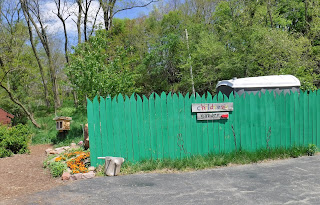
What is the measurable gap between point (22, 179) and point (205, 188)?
3964mm

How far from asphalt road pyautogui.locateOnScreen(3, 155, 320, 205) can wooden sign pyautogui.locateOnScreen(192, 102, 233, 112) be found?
142 centimetres

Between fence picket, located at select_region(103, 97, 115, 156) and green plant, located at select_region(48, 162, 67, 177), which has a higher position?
fence picket, located at select_region(103, 97, 115, 156)

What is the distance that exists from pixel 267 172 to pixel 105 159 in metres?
3.45

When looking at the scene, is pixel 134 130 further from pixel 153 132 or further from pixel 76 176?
pixel 76 176

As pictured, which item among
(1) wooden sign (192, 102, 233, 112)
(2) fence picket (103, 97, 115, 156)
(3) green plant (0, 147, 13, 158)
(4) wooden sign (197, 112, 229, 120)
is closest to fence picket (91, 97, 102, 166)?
(2) fence picket (103, 97, 115, 156)

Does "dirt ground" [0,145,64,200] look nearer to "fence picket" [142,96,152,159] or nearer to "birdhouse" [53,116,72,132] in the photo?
"fence picket" [142,96,152,159]

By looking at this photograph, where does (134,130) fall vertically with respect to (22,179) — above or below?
above

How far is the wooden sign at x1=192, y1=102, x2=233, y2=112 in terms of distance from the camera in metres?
6.53

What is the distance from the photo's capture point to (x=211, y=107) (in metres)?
6.59

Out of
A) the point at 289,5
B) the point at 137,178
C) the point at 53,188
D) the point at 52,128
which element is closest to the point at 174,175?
the point at 137,178

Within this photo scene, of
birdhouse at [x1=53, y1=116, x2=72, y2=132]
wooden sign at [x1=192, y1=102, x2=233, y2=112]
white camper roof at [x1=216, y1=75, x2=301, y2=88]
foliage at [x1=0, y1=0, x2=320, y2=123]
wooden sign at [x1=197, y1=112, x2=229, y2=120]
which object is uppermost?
foliage at [x1=0, y1=0, x2=320, y2=123]

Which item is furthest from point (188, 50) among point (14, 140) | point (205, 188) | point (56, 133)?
point (205, 188)

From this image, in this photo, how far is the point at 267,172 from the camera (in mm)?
5699

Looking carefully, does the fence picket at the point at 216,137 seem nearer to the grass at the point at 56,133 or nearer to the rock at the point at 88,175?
the rock at the point at 88,175
